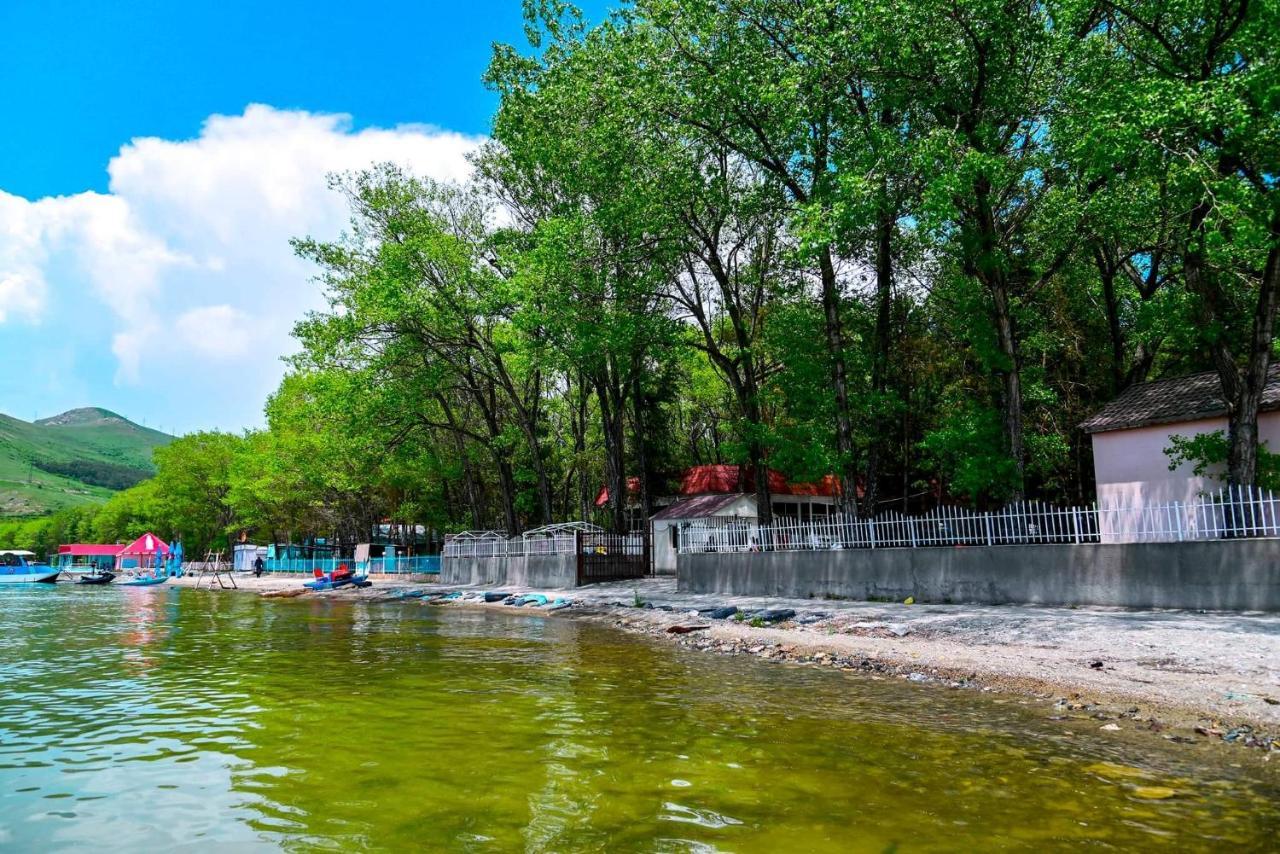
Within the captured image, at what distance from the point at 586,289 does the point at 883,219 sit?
9.01 meters

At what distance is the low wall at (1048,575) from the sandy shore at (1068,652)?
1.74 feet

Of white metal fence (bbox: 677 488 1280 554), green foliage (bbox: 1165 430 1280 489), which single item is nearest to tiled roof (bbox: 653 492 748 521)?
white metal fence (bbox: 677 488 1280 554)

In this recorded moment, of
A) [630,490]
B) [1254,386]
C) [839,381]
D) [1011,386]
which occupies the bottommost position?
[630,490]

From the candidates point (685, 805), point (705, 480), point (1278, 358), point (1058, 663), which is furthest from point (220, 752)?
point (705, 480)

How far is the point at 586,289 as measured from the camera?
24.9 metres

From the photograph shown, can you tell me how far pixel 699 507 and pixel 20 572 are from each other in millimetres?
58179

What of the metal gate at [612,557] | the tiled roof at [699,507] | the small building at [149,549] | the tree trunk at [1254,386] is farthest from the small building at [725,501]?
the small building at [149,549]

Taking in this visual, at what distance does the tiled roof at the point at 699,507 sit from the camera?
32.7m

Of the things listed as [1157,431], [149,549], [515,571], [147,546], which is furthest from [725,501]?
[147,546]

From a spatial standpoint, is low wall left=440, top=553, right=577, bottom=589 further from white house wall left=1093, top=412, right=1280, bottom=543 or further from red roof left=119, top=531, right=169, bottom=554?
red roof left=119, top=531, right=169, bottom=554

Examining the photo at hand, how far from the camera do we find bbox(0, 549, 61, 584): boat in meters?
59.5

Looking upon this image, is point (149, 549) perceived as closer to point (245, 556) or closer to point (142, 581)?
point (142, 581)

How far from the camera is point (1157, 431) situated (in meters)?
19.5

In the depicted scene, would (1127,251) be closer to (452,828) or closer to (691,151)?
(691,151)
